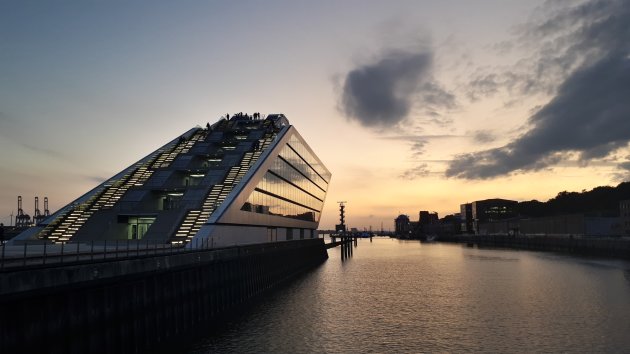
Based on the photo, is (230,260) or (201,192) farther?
(201,192)

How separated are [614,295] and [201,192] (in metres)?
46.6

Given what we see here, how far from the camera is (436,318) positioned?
37.8 metres

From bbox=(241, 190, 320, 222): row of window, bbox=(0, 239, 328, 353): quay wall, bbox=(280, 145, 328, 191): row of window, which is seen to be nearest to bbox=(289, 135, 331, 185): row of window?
bbox=(280, 145, 328, 191): row of window

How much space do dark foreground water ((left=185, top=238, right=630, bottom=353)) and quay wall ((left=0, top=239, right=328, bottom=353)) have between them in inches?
99.4

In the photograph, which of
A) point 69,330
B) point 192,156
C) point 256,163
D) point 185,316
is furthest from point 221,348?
point 192,156

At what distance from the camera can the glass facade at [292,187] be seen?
220ft

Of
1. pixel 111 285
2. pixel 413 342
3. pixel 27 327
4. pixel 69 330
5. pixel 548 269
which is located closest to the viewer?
pixel 27 327

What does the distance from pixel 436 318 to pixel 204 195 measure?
31759mm

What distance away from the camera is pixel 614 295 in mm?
47531

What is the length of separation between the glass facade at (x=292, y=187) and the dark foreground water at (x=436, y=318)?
13.3 m


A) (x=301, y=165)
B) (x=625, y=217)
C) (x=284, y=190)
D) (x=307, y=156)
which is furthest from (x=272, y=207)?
(x=625, y=217)

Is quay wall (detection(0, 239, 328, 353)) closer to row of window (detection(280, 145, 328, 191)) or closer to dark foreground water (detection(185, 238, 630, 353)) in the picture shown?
dark foreground water (detection(185, 238, 630, 353))

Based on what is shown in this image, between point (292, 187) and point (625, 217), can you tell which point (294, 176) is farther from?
point (625, 217)

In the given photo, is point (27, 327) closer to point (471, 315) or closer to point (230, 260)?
point (230, 260)
